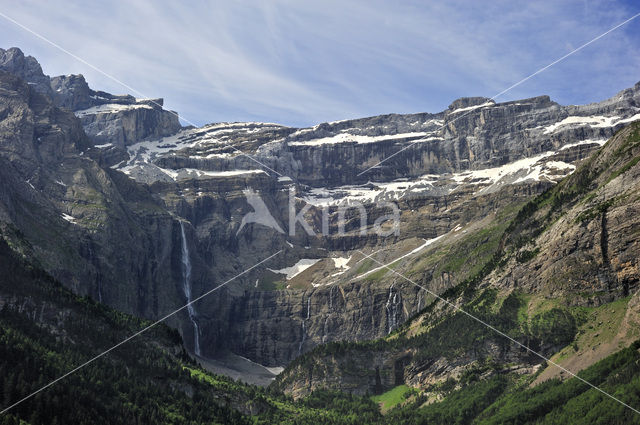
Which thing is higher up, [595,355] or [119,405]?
[595,355]

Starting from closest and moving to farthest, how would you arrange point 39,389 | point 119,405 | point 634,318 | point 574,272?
1. point 39,389
2. point 119,405
3. point 634,318
4. point 574,272

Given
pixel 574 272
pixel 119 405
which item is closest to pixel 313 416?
pixel 119 405

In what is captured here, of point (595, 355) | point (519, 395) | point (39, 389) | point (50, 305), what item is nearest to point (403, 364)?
point (519, 395)

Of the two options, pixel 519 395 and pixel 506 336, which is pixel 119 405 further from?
pixel 506 336

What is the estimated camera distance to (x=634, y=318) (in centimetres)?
13088

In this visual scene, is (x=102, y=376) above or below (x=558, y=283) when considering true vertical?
below

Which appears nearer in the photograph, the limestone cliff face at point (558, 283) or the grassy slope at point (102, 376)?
the grassy slope at point (102, 376)

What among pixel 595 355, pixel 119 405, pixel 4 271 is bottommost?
pixel 119 405

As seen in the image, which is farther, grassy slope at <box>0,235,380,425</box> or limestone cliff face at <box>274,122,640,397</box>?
limestone cliff face at <box>274,122,640,397</box>

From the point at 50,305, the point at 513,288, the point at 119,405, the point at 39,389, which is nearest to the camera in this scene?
the point at 39,389

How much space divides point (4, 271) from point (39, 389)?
184 feet

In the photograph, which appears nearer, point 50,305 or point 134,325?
point 50,305

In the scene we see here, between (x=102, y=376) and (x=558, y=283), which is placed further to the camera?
(x=558, y=283)

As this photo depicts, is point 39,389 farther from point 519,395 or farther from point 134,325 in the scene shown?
point 519,395
